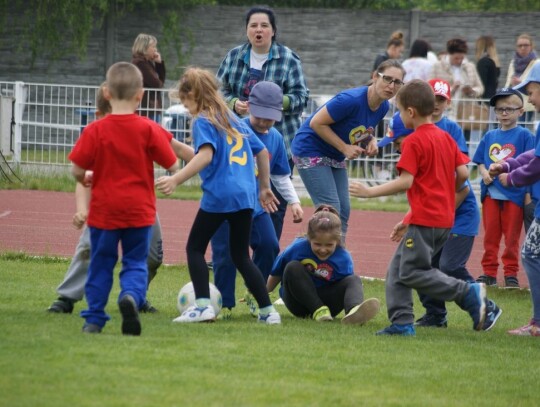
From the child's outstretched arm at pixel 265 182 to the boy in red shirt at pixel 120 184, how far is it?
1149 millimetres

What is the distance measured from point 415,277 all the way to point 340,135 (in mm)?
1967

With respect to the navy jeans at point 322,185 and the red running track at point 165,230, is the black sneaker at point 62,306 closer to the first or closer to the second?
the navy jeans at point 322,185

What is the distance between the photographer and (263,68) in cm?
1070

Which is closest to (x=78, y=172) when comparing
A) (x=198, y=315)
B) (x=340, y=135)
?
(x=198, y=315)

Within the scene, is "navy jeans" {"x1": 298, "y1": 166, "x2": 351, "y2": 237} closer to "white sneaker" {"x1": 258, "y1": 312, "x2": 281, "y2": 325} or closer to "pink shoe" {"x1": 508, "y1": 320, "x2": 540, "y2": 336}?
"white sneaker" {"x1": 258, "y1": 312, "x2": 281, "y2": 325}

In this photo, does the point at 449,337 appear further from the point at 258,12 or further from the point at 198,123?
the point at 258,12

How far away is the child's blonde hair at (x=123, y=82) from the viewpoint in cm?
725

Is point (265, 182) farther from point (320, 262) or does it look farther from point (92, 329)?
point (92, 329)

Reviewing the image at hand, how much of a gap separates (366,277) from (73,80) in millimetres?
18892

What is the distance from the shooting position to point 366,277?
11.9 metres

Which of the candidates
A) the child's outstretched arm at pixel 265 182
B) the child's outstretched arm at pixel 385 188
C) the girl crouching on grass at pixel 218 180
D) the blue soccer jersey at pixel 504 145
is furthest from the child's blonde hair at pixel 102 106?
the blue soccer jersey at pixel 504 145

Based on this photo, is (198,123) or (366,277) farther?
(366,277)

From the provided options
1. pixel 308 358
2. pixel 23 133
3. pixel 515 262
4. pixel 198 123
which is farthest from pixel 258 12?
pixel 23 133

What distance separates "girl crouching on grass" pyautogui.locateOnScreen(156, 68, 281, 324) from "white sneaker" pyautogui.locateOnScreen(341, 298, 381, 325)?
1.89 feet
